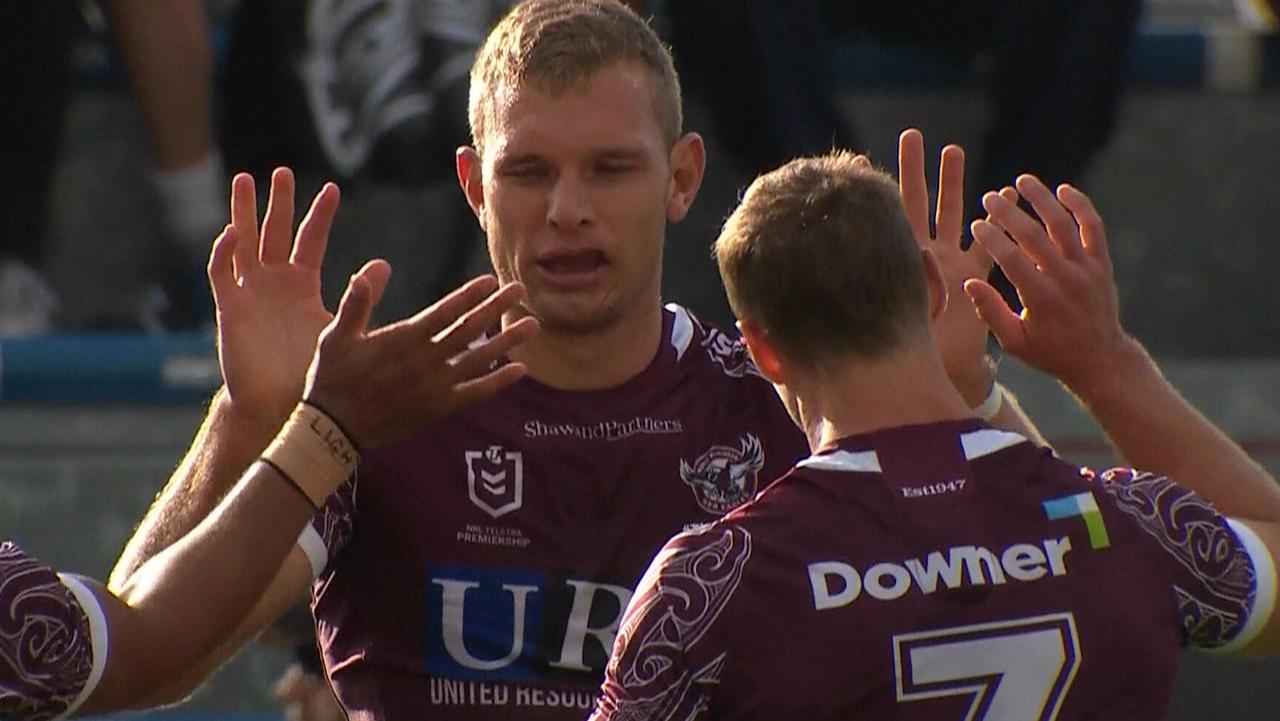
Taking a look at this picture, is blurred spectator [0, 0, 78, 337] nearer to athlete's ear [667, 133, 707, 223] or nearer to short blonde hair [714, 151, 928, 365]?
athlete's ear [667, 133, 707, 223]

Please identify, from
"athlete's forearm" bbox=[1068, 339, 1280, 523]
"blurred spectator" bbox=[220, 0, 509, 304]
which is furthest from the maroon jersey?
"blurred spectator" bbox=[220, 0, 509, 304]

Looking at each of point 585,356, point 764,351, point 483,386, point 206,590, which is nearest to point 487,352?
point 483,386

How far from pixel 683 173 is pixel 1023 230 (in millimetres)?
564

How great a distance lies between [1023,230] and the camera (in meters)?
2.76

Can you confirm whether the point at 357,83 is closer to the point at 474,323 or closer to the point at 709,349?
the point at 709,349

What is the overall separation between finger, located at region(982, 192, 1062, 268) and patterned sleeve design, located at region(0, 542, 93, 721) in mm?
1089

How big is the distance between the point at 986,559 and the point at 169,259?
342cm

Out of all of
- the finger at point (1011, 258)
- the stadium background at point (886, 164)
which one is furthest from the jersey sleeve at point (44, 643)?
the stadium background at point (886, 164)

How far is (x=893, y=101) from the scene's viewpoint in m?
5.85

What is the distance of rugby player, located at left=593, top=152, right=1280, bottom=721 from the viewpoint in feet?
7.91

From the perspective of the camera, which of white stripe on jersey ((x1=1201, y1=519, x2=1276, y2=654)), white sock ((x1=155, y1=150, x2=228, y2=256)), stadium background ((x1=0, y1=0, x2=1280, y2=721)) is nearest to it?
white stripe on jersey ((x1=1201, y1=519, x2=1276, y2=654))

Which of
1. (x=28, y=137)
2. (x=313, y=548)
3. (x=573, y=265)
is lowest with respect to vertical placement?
(x=28, y=137)

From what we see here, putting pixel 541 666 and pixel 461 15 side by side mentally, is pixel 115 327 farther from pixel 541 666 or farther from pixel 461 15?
pixel 541 666

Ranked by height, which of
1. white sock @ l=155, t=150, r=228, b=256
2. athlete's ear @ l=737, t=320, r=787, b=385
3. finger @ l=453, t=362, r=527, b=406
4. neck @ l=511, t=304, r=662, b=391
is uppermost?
athlete's ear @ l=737, t=320, r=787, b=385
